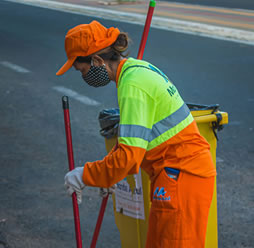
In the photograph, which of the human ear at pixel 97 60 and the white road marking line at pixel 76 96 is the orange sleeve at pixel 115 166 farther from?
the white road marking line at pixel 76 96

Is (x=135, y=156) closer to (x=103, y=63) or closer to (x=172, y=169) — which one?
(x=172, y=169)

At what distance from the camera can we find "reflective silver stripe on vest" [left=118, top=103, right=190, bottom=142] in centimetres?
239

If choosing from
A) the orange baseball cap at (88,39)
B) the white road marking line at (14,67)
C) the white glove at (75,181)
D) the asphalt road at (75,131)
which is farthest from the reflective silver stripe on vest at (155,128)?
the white road marking line at (14,67)

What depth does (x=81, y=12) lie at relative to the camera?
58.2ft

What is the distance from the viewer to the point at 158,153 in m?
2.58

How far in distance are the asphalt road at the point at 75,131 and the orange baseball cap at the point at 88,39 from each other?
2.05 metres

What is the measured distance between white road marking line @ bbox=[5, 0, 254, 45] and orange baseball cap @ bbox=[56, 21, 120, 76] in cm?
975

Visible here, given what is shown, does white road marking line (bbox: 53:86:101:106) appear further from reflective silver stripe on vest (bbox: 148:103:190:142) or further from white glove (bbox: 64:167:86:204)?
reflective silver stripe on vest (bbox: 148:103:190:142)

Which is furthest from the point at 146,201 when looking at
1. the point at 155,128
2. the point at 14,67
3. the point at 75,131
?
the point at 14,67

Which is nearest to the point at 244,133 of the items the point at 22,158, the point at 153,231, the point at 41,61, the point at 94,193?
the point at 94,193

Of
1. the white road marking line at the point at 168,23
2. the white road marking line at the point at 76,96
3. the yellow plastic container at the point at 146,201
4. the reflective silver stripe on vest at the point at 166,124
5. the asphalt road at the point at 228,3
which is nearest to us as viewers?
the reflective silver stripe on vest at the point at 166,124

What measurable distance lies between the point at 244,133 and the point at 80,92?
304 centimetres

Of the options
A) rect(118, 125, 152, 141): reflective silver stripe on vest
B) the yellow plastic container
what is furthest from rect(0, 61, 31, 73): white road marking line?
rect(118, 125, 152, 141): reflective silver stripe on vest

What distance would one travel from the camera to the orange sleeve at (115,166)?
2.39 meters
